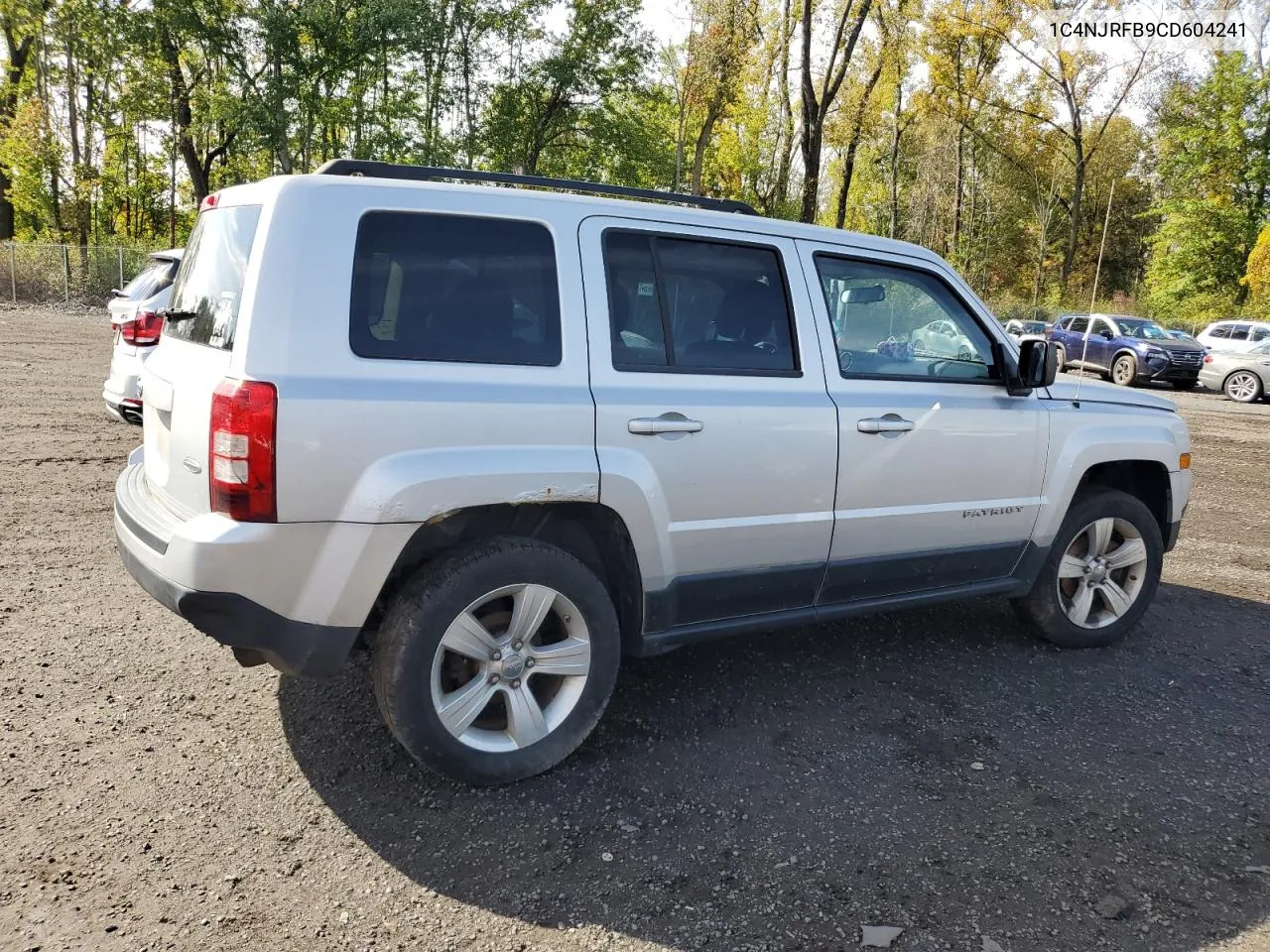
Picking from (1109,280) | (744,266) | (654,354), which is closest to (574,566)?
(654,354)

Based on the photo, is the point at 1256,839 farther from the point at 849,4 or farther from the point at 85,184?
the point at 85,184

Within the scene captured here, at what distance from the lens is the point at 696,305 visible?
3605 mm

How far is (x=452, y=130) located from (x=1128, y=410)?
28.4 metres

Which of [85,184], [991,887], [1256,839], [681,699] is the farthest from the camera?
[85,184]

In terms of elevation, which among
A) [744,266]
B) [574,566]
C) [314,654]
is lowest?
[314,654]

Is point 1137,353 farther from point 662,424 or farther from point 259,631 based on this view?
point 259,631

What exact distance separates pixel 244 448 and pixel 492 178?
1.42 meters

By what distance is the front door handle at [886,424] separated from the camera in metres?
3.82

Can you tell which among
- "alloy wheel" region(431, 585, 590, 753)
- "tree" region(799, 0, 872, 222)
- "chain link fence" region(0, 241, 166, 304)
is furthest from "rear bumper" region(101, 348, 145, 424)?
"chain link fence" region(0, 241, 166, 304)

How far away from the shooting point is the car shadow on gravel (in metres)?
2.67

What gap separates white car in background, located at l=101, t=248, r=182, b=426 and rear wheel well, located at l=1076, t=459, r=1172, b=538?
6.89m

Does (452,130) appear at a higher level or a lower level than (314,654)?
higher

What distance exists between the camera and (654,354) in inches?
136

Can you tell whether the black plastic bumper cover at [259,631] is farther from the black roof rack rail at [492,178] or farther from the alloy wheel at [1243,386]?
the alloy wheel at [1243,386]
